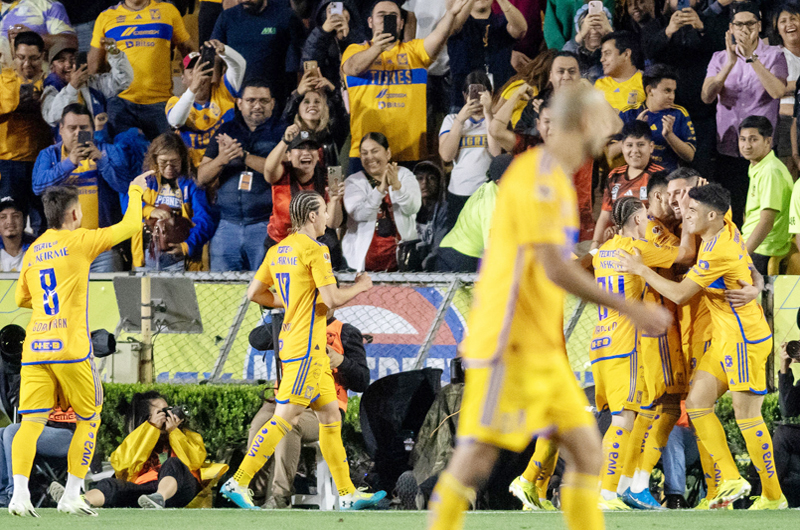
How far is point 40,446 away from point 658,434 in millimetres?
4724

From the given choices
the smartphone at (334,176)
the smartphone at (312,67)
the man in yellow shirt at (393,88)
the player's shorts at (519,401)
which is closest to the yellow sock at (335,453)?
the smartphone at (334,176)

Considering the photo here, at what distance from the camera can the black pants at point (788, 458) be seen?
264 inches

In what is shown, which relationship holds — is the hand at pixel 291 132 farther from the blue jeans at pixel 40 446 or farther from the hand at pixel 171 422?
the blue jeans at pixel 40 446

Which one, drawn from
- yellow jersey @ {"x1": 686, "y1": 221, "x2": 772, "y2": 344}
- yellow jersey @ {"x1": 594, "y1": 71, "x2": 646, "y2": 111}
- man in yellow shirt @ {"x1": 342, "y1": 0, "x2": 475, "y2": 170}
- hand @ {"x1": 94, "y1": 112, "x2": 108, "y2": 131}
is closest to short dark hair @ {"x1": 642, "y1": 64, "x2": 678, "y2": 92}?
yellow jersey @ {"x1": 594, "y1": 71, "x2": 646, "y2": 111}

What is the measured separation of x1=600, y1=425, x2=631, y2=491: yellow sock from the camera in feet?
20.9

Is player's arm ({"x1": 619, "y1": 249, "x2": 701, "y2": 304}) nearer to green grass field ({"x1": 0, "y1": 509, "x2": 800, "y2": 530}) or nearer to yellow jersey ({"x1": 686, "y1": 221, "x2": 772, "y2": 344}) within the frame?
yellow jersey ({"x1": 686, "y1": 221, "x2": 772, "y2": 344})

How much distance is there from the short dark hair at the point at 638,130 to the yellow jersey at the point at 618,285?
5.98 ft

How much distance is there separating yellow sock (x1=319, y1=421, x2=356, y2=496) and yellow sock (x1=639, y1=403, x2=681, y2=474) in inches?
85.0

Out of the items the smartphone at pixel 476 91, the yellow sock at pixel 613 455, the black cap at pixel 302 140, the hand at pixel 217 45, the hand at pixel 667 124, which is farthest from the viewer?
the hand at pixel 217 45

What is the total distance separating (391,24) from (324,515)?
17.7ft

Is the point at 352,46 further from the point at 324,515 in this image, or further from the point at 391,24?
the point at 324,515

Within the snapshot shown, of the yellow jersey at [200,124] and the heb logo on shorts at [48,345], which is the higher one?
the yellow jersey at [200,124]

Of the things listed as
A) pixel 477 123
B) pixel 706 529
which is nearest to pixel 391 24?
pixel 477 123

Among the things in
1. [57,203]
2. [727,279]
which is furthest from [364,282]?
[727,279]
